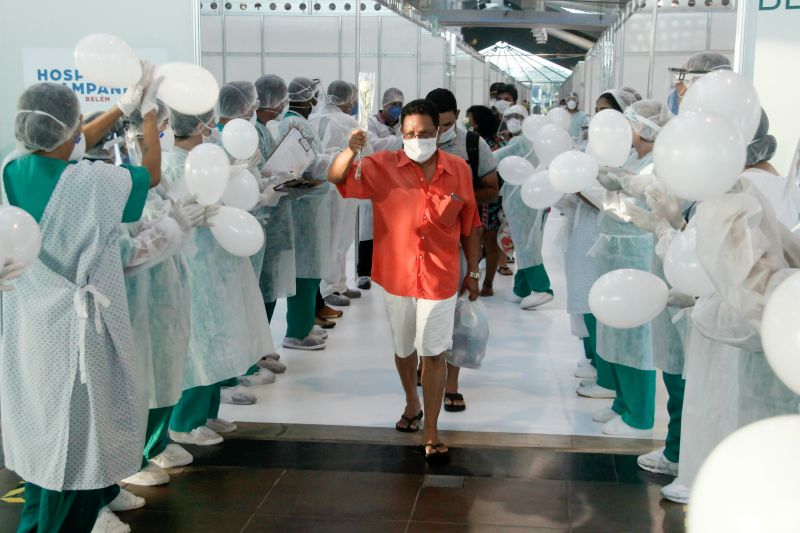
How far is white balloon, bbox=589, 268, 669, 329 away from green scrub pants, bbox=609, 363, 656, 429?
1436 millimetres

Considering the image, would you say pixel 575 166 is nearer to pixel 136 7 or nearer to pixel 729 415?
pixel 729 415

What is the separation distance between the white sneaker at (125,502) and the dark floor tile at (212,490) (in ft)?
0.14

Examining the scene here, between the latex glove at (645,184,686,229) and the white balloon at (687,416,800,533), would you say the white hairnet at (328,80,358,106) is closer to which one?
the latex glove at (645,184,686,229)

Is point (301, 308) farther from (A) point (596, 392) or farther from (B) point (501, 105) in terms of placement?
(B) point (501, 105)

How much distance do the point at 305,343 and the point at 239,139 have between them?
6.93ft

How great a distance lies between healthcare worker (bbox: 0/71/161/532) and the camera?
269cm

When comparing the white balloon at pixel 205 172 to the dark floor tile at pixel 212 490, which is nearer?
the white balloon at pixel 205 172

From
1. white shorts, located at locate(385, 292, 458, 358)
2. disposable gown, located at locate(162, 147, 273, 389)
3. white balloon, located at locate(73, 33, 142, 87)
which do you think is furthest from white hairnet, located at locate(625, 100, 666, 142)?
white balloon, located at locate(73, 33, 142, 87)

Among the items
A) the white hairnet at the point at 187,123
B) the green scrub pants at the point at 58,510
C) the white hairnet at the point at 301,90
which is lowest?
the green scrub pants at the point at 58,510

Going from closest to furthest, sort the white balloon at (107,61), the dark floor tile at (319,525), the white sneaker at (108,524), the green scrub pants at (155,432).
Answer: the white balloon at (107,61) < the white sneaker at (108,524) < the dark floor tile at (319,525) < the green scrub pants at (155,432)

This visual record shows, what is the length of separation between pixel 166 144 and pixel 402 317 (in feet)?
4.14

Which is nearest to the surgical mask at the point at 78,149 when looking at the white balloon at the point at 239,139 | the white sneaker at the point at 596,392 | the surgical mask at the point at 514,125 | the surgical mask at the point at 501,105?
the white balloon at the point at 239,139

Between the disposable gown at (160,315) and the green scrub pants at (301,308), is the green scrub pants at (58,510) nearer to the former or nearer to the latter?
the disposable gown at (160,315)

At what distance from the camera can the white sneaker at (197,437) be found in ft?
13.2
